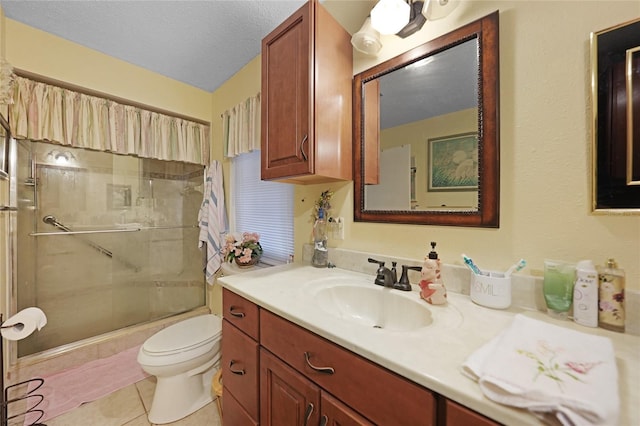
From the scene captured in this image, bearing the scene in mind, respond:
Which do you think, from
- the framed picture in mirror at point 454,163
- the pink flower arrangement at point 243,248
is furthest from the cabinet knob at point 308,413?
the pink flower arrangement at point 243,248

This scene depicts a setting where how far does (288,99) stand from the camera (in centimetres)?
120

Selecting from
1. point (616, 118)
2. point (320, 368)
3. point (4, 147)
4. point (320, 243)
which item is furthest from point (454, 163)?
point (4, 147)

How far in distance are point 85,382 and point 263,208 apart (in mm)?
1755

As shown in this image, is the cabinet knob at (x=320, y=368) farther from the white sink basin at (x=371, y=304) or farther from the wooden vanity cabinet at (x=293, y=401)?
the white sink basin at (x=371, y=304)

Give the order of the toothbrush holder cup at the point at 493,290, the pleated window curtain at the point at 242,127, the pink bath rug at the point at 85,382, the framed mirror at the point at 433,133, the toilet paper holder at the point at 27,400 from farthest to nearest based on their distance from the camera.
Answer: the pleated window curtain at the point at 242,127 < the pink bath rug at the point at 85,382 < the toilet paper holder at the point at 27,400 < the framed mirror at the point at 433,133 < the toothbrush holder cup at the point at 493,290

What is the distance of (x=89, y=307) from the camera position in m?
2.06

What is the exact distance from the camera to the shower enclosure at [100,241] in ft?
5.93

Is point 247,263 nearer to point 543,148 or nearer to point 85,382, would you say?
point 85,382

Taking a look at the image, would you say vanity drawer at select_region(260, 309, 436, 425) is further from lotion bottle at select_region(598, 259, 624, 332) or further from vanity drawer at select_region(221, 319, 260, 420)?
lotion bottle at select_region(598, 259, 624, 332)

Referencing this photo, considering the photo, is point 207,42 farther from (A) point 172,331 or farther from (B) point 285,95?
(A) point 172,331

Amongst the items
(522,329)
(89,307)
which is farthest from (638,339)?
(89,307)

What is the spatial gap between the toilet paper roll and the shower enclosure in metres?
0.69

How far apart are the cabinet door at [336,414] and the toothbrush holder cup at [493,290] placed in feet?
1.78

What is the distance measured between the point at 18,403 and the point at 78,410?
42 cm
